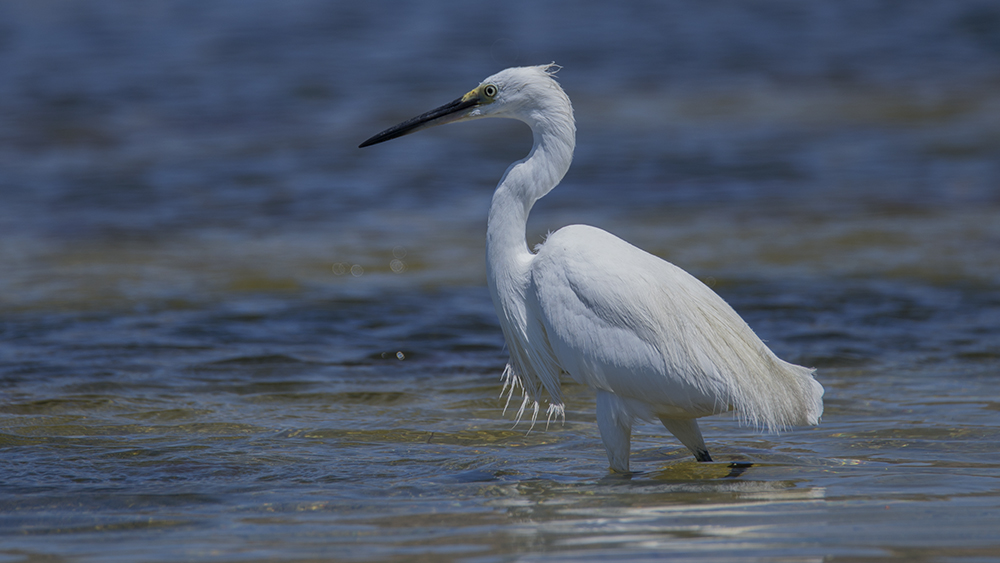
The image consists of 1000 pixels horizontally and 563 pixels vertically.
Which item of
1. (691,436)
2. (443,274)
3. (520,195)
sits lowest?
(691,436)

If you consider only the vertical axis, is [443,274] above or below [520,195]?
below

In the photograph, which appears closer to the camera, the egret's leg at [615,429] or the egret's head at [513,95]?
the egret's leg at [615,429]

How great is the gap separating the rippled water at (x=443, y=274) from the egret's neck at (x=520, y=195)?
868 mm

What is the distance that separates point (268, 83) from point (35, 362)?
37.0 feet

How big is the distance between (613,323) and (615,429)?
44 cm

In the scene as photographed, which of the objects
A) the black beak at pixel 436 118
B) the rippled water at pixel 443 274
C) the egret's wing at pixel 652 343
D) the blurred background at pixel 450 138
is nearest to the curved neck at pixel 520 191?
the egret's wing at pixel 652 343

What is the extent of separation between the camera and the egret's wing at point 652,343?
4.22 meters

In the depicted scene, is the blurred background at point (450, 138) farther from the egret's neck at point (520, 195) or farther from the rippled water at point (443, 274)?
the egret's neck at point (520, 195)

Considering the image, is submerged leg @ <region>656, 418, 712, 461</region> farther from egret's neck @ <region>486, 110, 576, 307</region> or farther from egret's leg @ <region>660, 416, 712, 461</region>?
egret's neck @ <region>486, 110, 576, 307</region>

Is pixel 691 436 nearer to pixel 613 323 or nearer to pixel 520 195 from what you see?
pixel 613 323

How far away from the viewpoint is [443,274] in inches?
346

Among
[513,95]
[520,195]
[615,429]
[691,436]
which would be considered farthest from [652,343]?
[513,95]

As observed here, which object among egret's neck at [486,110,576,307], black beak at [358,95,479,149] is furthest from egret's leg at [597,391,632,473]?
black beak at [358,95,479,149]

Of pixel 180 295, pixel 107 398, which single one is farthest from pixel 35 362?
pixel 180 295
